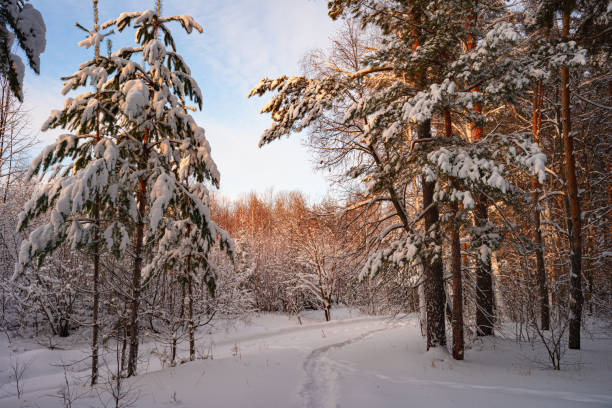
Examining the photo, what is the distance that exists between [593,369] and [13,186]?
24317mm

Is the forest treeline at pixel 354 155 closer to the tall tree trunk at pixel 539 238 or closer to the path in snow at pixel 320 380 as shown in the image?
the tall tree trunk at pixel 539 238

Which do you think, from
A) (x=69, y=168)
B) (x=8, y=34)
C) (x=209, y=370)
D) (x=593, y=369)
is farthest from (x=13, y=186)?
(x=593, y=369)

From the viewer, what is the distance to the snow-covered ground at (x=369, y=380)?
15.1 ft

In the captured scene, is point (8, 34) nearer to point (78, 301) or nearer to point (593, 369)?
point (593, 369)

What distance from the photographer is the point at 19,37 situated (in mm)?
2643

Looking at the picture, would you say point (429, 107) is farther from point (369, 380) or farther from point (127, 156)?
point (127, 156)

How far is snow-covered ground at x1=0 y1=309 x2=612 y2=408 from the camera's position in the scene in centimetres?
461

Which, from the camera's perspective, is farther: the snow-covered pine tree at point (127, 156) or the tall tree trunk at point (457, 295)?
the tall tree trunk at point (457, 295)

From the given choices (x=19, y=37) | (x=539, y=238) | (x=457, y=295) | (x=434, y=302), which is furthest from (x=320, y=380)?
(x=539, y=238)

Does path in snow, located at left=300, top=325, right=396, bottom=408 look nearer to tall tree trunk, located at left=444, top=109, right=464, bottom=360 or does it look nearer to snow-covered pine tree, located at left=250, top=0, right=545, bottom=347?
snow-covered pine tree, located at left=250, top=0, right=545, bottom=347

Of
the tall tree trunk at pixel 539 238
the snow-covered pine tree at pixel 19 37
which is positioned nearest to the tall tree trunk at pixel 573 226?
the tall tree trunk at pixel 539 238

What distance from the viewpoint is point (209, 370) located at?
5.83 m

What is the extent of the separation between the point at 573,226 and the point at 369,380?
7.71 meters

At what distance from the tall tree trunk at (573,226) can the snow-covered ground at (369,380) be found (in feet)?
2.43
